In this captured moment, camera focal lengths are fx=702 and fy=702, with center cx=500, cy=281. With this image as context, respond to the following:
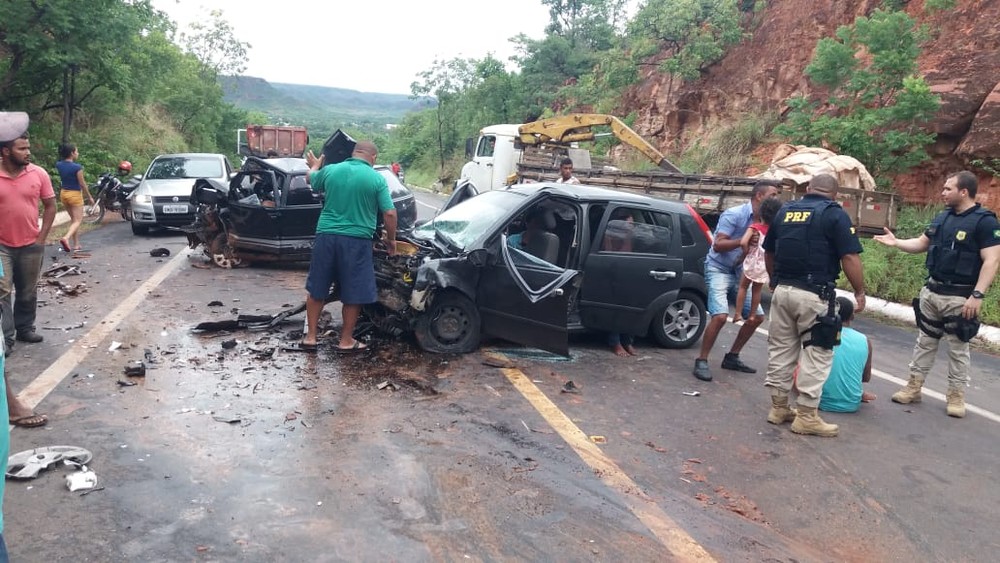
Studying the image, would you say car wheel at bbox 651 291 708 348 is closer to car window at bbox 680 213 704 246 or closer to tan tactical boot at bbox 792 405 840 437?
car window at bbox 680 213 704 246

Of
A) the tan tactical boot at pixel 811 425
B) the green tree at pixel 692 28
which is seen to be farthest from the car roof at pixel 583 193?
the green tree at pixel 692 28

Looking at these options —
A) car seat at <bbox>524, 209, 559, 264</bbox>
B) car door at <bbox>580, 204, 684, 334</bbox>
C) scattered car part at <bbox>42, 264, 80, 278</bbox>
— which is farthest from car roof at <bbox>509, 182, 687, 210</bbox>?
scattered car part at <bbox>42, 264, 80, 278</bbox>

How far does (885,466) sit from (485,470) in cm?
270

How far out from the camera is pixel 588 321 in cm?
680

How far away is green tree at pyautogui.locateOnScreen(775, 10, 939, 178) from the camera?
12.6 metres

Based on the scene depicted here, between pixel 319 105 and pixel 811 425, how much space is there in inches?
4509

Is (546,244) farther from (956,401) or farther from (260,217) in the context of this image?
(260,217)

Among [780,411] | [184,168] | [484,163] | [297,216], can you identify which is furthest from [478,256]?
[484,163]

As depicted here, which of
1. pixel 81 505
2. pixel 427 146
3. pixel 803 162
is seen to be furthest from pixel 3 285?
pixel 427 146

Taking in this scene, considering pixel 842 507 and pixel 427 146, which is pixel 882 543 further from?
pixel 427 146

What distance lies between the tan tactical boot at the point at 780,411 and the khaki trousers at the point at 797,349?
6 cm

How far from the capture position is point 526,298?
623cm

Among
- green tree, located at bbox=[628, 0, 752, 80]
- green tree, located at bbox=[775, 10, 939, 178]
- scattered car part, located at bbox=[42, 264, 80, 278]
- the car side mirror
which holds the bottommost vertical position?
scattered car part, located at bbox=[42, 264, 80, 278]

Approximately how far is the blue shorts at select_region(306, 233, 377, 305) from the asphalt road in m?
0.57
